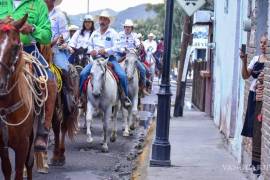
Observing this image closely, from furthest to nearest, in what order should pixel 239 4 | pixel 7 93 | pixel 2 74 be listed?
pixel 239 4 → pixel 7 93 → pixel 2 74

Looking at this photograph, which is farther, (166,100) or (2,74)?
(166,100)

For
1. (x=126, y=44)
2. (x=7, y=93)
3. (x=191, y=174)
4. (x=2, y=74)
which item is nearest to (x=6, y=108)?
(x=7, y=93)

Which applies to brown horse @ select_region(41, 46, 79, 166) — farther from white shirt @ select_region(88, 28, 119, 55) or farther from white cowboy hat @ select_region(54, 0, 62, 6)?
white shirt @ select_region(88, 28, 119, 55)

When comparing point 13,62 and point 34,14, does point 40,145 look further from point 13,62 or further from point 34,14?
point 13,62

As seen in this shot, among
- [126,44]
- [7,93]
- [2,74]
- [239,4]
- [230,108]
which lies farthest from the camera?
[126,44]

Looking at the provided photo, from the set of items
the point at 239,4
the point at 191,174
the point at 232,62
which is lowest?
the point at 191,174

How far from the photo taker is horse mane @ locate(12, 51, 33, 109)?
796cm

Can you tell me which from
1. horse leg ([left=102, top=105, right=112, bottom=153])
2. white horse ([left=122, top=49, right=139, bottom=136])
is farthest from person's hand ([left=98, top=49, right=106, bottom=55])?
white horse ([left=122, top=49, right=139, bottom=136])

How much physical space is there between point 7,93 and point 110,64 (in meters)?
7.28

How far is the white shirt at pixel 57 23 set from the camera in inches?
453

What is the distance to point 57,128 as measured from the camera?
39.8 feet

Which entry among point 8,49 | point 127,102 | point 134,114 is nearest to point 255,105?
point 8,49

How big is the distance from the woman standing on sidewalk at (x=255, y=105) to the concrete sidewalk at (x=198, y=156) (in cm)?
95

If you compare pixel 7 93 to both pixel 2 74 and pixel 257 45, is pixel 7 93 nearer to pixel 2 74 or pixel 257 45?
pixel 2 74
